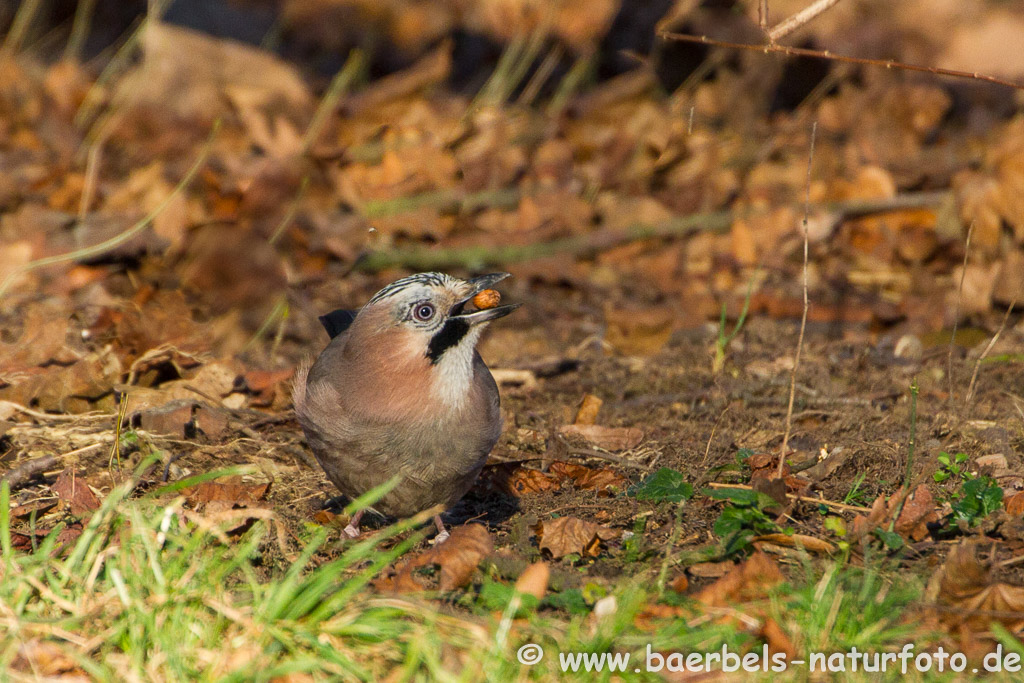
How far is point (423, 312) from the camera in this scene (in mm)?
3635

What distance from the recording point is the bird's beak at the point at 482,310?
353 cm

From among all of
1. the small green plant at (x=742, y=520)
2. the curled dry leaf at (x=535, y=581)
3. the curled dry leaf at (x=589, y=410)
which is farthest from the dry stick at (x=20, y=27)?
the small green plant at (x=742, y=520)

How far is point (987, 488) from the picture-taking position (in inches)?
133

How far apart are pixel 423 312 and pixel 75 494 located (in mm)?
1392

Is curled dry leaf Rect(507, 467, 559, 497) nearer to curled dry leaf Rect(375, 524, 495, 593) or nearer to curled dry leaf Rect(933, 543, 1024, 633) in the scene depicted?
curled dry leaf Rect(375, 524, 495, 593)

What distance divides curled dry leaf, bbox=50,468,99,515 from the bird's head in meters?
1.16

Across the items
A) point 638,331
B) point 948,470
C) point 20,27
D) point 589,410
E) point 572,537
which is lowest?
point 638,331

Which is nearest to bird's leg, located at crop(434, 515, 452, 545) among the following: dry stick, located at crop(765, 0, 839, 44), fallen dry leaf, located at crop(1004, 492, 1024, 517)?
fallen dry leaf, located at crop(1004, 492, 1024, 517)

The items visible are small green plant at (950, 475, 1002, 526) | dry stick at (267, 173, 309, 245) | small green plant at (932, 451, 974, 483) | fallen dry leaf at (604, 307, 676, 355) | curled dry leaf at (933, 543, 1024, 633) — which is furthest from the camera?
dry stick at (267, 173, 309, 245)

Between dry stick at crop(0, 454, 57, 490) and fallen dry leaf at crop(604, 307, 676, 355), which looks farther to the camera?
fallen dry leaf at crop(604, 307, 676, 355)

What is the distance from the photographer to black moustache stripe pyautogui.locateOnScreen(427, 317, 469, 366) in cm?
361

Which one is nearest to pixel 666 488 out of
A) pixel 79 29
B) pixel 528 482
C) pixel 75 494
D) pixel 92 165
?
pixel 528 482

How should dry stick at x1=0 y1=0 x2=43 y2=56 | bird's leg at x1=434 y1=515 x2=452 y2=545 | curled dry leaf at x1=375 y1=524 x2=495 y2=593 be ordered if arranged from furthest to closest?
dry stick at x1=0 y1=0 x2=43 y2=56
bird's leg at x1=434 y1=515 x2=452 y2=545
curled dry leaf at x1=375 y1=524 x2=495 y2=593

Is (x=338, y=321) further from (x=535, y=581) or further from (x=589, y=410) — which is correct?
(x=535, y=581)
